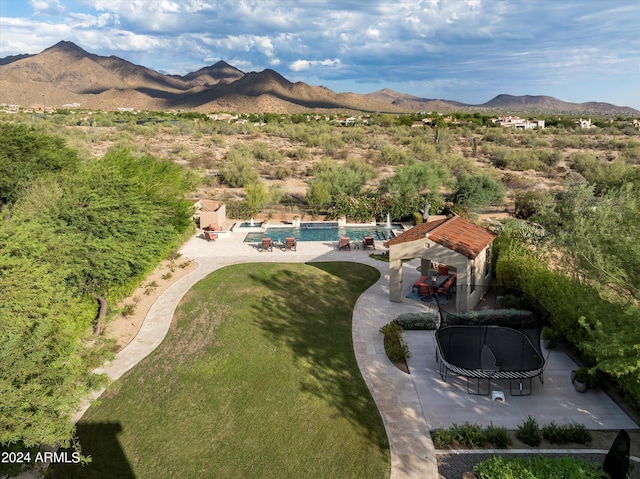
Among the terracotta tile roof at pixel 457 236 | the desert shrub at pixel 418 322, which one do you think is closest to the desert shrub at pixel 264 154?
the terracotta tile roof at pixel 457 236

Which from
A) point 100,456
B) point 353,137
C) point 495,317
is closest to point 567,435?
point 495,317

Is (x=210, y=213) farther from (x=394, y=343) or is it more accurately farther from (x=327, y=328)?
(x=394, y=343)

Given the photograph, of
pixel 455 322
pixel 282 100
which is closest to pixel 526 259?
pixel 455 322

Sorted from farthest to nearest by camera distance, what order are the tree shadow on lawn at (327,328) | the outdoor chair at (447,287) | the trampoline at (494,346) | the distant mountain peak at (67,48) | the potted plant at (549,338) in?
the distant mountain peak at (67,48), the outdoor chair at (447,287), the potted plant at (549,338), the trampoline at (494,346), the tree shadow on lawn at (327,328)

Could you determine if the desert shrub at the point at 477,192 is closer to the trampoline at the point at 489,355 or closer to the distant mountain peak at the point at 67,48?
the trampoline at the point at 489,355

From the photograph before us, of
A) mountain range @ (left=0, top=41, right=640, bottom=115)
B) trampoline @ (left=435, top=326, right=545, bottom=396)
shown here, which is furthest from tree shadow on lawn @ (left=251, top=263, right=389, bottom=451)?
mountain range @ (left=0, top=41, right=640, bottom=115)

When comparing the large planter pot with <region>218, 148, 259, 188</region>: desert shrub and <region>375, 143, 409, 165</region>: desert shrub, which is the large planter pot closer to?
<region>218, 148, 259, 188</region>: desert shrub
